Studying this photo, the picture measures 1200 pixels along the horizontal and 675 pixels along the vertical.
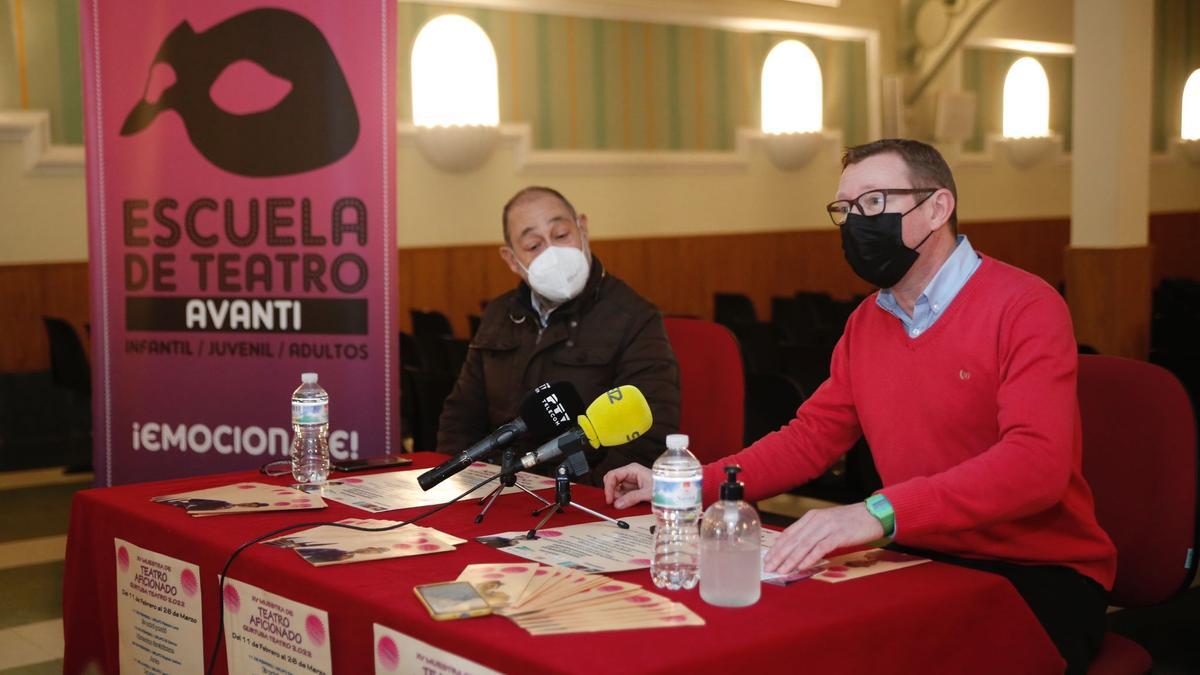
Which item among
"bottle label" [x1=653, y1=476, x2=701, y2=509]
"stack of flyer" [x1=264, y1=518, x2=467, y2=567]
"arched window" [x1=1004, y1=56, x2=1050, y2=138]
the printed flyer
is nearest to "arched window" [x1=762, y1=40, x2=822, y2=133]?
"arched window" [x1=1004, y1=56, x2=1050, y2=138]

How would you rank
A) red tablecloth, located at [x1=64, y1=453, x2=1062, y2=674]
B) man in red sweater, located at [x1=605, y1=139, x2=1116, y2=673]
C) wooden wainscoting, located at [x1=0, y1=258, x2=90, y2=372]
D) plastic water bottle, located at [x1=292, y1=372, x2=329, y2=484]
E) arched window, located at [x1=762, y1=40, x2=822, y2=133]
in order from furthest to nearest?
arched window, located at [x1=762, y1=40, x2=822, y2=133] < wooden wainscoting, located at [x1=0, y1=258, x2=90, y2=372] < plastic water bottle, located at [x1=292, y1=372, x2=329, y2=484] < man in red sweater, located at [x1=605, y1=139, x2=1116, y2=673] < red tablecloth, located at [x1=64, y1=453, x2=1062, y2=674]

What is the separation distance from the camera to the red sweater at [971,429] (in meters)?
2.15

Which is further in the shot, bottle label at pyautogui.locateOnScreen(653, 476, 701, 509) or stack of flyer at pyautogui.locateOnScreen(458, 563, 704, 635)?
bottle label at pyautogui.locateOnScreen(653, 476, 701, 509)

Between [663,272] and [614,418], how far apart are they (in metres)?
8.42

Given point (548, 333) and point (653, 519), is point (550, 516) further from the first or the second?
point (548, 333)

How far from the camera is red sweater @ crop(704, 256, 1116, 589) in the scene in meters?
2.15

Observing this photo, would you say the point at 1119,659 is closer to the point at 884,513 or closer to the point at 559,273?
the point at 884,513

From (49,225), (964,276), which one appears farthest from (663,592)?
(49,225)

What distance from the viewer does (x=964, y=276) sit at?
2.43m

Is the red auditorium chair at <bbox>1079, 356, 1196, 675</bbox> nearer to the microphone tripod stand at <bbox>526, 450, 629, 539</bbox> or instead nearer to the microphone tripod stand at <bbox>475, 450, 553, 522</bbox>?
the microphone tripod stand at <bbox>526, 450, 629, 539</bbox>

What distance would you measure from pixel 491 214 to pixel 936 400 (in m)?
7.38

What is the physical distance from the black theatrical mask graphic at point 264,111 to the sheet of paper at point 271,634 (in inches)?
75.4

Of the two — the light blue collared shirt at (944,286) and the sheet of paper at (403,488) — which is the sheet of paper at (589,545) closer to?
the sheet of paper at (403,488)

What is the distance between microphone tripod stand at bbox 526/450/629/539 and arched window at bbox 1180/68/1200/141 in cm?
1363
